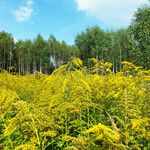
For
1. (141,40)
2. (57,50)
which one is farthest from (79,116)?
A: (57,50)

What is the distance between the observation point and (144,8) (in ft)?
211

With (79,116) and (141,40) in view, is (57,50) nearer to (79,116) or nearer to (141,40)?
(141,40)

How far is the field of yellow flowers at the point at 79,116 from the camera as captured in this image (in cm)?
445

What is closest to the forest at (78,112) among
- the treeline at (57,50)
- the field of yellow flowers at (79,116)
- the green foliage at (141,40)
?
the field of yellow flowers at (79,116)

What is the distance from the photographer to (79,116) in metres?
5.37

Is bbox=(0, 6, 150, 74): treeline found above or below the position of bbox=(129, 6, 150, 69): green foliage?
above

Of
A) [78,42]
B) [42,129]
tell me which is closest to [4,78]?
[42,129]

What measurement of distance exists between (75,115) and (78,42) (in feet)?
341

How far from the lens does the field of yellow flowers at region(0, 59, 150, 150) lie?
4453 mm

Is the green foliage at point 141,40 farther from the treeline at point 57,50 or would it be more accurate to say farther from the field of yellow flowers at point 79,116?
the field of yellow flowers at point 79,116

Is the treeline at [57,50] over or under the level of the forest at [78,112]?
over

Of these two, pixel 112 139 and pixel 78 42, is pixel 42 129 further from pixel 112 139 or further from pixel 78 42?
pixel 78 42

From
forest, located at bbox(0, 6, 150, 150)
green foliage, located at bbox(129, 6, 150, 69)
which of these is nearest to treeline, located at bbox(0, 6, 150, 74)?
green foliage, located at bbox(129, 6, 150, 69)

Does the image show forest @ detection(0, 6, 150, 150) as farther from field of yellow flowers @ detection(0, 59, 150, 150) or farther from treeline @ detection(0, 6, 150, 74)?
treeline @ detection(0, 6, 150, 74)
